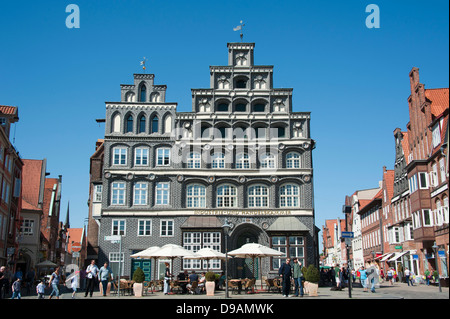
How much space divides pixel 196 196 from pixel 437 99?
2257cm

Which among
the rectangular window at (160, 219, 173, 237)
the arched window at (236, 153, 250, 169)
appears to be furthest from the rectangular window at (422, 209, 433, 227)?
the rectangular window at (160, 219, 173, 237)

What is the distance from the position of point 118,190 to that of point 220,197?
28.9 ft

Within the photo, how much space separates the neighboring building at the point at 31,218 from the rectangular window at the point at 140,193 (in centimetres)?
1935

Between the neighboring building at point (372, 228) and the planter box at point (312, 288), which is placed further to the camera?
the neighboring building at point (372, 228)

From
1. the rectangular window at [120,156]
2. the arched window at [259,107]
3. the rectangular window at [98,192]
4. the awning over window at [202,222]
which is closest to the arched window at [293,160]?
the arched window at [259,107]

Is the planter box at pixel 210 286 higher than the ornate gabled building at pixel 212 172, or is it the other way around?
the ornate gabled building at pixel 212 172

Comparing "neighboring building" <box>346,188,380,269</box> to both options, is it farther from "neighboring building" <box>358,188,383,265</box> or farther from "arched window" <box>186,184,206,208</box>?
"arched window" <box>186,184,206,208</box>

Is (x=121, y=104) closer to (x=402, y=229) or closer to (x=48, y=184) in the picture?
(x=402, y=229)

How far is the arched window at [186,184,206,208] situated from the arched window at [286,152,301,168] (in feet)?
25.0

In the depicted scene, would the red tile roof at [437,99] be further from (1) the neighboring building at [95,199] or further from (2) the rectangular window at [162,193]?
(1) the neighboring building at [95,199]

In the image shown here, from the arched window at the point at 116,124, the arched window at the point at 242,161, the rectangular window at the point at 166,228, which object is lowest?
the rectangular window at the point at 166,228

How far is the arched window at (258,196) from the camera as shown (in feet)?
129

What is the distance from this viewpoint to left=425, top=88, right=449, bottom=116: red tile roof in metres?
38.5
